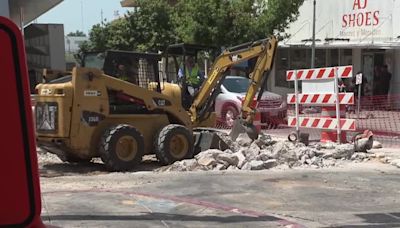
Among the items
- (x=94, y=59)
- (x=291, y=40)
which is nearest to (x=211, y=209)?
(x=94, y=59)

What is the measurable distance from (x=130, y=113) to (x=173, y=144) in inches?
40.3

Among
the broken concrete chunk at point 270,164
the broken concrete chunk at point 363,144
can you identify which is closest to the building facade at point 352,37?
the broken concrete chunk at point 363,144

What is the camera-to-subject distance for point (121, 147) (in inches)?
425

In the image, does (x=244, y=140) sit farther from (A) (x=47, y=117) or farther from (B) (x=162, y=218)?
(B) (x=162, y=218)

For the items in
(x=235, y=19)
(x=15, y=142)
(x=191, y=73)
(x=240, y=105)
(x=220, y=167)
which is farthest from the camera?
(x=235, y=19)

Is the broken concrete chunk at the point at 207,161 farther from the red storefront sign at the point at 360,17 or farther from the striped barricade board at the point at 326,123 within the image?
the red storefront sign at the point at 360,17

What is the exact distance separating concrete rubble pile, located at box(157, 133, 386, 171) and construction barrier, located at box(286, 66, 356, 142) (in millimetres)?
828

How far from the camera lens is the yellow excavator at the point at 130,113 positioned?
10531mm

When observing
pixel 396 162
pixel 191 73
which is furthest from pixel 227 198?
pixel 191 73

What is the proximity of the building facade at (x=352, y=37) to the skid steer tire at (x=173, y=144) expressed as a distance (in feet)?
44.8

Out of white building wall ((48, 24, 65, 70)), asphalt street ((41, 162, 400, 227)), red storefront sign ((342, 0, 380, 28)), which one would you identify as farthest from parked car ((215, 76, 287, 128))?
white building wall ((48, 24, 65, 70))

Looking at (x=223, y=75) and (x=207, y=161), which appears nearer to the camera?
(x=207, y=161)

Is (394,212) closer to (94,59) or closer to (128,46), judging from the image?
(94,59)

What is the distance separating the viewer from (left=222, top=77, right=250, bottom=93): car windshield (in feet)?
64.3
